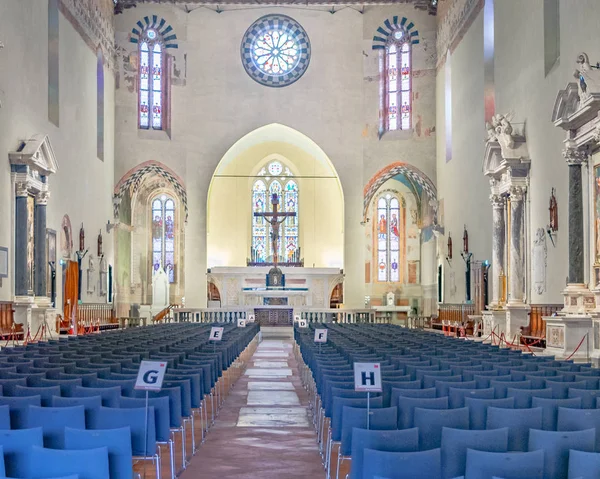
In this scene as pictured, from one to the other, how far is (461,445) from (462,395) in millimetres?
2129

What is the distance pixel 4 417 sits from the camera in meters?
6.02

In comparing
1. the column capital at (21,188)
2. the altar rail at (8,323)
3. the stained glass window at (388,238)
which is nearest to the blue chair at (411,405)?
the altar rail at (8,323)

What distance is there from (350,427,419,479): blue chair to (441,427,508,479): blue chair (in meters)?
0.28

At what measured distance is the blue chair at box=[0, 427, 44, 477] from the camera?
500 centimetres

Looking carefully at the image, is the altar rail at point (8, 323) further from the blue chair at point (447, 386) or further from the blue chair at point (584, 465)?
the blue chair at point (584, 465)

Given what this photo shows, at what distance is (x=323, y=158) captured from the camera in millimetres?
37688

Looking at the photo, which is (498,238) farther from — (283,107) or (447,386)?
(447,386)

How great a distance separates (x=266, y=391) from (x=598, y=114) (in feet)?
27.5

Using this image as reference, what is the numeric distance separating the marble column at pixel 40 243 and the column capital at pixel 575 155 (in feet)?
50.2

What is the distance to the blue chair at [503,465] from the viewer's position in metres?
4.45

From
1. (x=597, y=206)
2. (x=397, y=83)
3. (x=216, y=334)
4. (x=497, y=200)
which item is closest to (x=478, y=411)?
(x=216, y=334)

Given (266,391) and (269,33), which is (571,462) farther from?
(269,33)

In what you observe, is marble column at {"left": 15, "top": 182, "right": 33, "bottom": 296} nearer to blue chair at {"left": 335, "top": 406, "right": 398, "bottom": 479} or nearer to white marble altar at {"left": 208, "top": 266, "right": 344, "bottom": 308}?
white marble altar at {"left": 208, "top": 266, "right": 344, "bottom": 308}

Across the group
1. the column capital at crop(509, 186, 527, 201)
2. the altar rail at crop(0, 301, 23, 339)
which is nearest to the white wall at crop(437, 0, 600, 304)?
the column capital at crop(509, 186, 527, 201)
